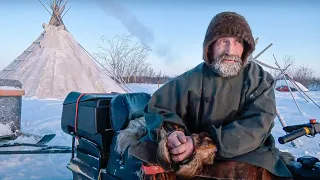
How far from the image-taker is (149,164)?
6.10ft

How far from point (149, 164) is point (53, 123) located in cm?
665

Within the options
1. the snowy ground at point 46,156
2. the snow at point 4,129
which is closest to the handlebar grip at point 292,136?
the snowy ground at point 46,156

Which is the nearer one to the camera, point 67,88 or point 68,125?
point 68,125

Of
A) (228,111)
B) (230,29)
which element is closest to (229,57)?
(230,29)

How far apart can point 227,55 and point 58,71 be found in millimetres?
12731

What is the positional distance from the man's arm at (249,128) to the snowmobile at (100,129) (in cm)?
65

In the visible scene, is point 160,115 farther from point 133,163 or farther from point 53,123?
point 53,123

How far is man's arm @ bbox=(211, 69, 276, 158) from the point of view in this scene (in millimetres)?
1737

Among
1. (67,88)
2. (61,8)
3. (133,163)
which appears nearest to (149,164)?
(133,163)

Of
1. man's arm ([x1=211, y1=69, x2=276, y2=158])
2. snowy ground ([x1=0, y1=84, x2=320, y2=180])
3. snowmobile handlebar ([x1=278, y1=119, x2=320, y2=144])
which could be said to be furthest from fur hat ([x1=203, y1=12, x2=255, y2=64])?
snowy ground ([x1=0, y1=84, x2=320, y2=180])

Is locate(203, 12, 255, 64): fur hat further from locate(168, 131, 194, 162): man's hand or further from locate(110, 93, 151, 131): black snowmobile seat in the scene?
locate(110, 93, 151, 131): black snowmobile seat

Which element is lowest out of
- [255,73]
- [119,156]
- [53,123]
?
[53,123]

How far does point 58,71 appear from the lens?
1400cm

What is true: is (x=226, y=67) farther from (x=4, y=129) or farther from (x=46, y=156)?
(x=4, y=129)
